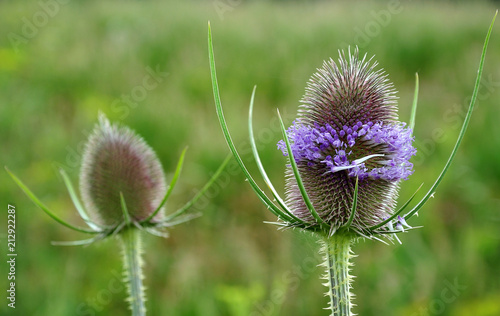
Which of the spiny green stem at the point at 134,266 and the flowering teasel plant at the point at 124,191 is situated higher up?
the flowering teasel plant at the point at 124,191

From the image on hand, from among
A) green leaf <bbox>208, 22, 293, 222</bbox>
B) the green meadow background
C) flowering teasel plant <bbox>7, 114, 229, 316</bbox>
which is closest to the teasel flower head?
flowering teasel plant <bbox>7, 114, 229, 316</bbox>

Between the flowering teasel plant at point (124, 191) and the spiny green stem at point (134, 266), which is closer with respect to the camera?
the spiny green stem at point (134, 266)

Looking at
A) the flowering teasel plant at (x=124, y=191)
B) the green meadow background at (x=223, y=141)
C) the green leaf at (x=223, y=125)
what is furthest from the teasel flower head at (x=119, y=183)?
the green leaf at (x=223, y=125)

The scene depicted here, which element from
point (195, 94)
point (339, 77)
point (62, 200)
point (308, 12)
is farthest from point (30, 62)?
point (339, 77)

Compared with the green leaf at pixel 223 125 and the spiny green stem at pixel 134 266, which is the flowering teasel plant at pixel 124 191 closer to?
the spiny green stem at pixel 134 266

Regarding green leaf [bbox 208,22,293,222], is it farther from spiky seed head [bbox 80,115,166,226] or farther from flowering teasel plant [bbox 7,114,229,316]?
spiky seed head [bbox 80,115,166,226]

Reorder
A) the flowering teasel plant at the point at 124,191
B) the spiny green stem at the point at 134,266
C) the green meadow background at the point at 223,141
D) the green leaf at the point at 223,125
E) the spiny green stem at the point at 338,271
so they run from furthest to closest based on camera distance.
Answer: the green meadow background at the point at 223,141 < the flowering teasel plant at the point at 124,191 < the spiny green stem at the point at 134,266 < the spiny green stem at the point at 338,271 < the green leaf at the point at 223,125

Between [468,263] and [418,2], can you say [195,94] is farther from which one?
[418,2]
